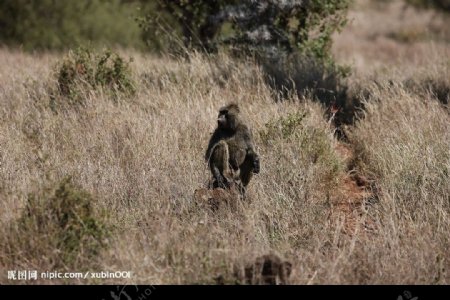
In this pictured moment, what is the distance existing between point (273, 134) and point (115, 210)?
245 centimetres

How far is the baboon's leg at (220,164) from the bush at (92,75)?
3504mm

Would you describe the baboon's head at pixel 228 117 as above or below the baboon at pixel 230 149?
above

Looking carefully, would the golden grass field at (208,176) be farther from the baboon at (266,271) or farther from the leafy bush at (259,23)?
the leafy bush at (259,23)

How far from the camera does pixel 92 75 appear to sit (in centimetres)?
902

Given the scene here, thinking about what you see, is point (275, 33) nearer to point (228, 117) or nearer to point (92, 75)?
point (92, 75)

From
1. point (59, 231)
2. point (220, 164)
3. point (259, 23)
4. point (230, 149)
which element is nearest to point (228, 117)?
point (230, 149)

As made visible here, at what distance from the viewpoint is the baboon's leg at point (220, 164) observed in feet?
18.1

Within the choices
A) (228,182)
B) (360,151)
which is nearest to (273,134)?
(360,151)

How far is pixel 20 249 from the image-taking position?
15.4 ft

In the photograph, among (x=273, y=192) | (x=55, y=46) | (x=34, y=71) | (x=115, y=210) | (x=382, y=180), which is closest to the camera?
(x=115, y=210)

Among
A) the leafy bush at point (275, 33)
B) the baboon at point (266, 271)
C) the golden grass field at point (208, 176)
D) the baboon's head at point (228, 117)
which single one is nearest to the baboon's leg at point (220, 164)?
the baboon's head at point (228, 117)

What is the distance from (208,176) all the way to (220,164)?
846 mm

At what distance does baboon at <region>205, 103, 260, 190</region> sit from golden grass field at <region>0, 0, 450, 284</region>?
31 centimetres

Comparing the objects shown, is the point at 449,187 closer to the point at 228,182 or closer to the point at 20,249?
the point at 228,182
